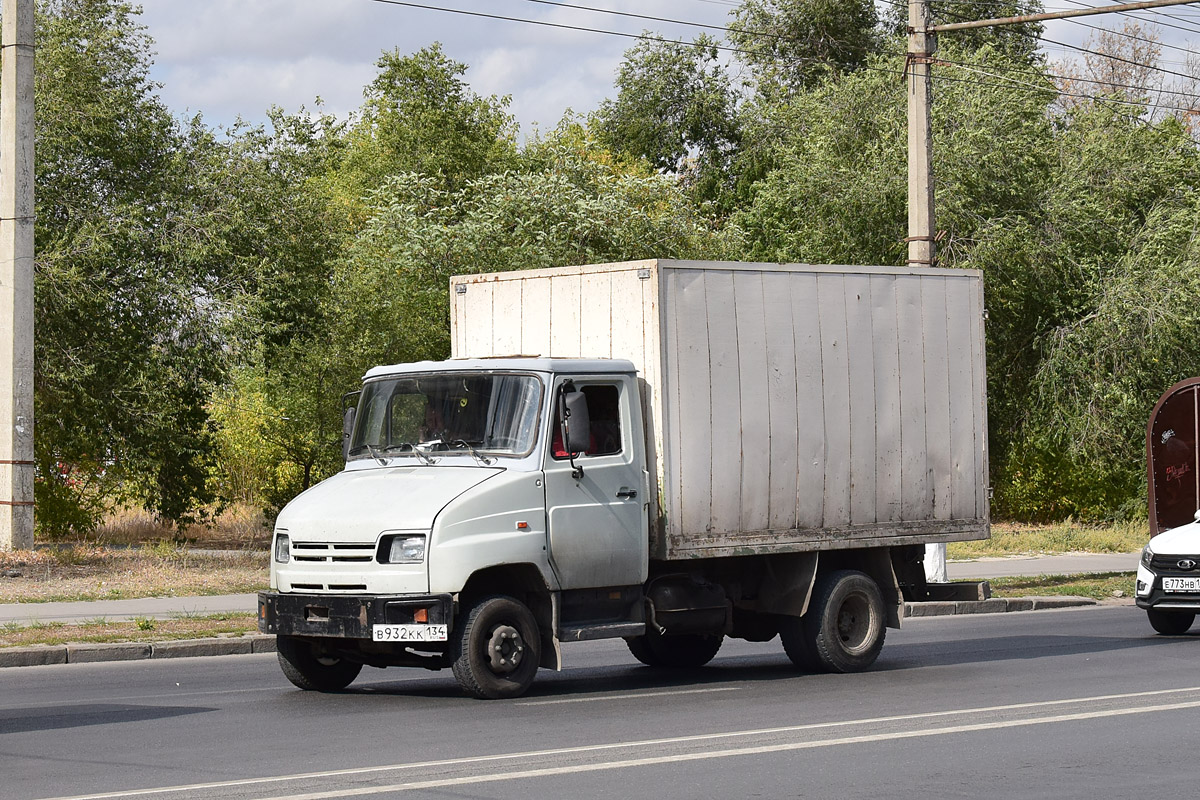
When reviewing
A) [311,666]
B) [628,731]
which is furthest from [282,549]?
[628,731]

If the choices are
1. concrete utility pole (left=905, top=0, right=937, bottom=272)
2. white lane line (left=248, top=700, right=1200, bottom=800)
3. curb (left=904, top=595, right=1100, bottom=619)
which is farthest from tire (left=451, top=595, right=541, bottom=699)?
concrete utility pole (left=905, top=0, right=937, bottom=272)

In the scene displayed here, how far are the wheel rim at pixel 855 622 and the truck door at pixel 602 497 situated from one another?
2300 millimetres

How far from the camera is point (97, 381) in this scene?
25.2 meters

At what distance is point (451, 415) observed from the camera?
12273mm

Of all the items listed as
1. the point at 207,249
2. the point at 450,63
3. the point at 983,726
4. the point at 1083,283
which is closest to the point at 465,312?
the point at 983,726

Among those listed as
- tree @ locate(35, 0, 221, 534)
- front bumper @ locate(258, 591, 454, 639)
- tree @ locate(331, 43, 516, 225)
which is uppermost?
tree @ locate(331, 43, 516, 225)

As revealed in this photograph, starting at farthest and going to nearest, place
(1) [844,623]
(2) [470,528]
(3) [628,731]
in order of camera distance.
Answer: (1) [844,623], (2) [470,528], (3) [628,731]

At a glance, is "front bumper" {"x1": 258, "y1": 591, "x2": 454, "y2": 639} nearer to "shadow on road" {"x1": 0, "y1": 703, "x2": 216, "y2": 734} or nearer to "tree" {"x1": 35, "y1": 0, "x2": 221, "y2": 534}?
"shadow on road" {"x1": 0, "y1": 703, "x2": 216, "y2": 734}

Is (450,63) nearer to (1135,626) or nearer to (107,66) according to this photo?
(107,66)

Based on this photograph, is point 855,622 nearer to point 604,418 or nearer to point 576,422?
point 604,418

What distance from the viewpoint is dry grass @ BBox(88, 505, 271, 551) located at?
29.7 m

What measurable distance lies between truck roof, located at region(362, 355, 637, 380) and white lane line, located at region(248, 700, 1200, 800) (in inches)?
149

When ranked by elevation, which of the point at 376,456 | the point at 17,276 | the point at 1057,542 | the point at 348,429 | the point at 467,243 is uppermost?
the point at 467,243

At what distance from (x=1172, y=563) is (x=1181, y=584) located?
0.23 metres
